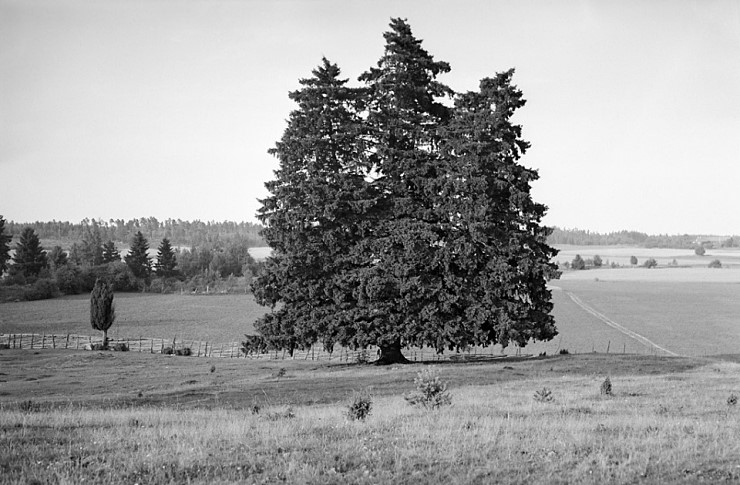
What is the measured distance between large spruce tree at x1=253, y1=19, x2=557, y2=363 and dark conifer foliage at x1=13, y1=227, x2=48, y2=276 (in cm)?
10490

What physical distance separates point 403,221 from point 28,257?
111996mm

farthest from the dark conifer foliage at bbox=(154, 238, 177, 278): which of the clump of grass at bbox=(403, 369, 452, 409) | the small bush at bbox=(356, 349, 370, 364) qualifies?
the clump of grass at bbox=(403, 369, 452, 409)

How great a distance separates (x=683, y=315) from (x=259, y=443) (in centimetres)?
8293

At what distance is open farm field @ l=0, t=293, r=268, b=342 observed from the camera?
227 ft

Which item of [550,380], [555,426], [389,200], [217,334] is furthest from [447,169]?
[217,334]

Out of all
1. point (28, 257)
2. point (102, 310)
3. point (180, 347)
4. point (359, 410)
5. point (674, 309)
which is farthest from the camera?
point (28, 257)

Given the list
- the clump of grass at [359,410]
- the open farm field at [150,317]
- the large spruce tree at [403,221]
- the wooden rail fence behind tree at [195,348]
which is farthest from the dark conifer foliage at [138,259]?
the clump of grass at [359,410]

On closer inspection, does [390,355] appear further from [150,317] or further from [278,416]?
[150,317]

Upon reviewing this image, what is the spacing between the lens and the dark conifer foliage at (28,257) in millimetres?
117188

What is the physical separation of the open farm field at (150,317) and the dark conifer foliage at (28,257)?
640 inches

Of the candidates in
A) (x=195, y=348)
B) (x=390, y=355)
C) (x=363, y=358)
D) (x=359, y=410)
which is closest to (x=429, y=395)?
(x=359, y=410)

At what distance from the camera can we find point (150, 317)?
84000mm

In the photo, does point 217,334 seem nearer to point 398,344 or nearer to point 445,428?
point 398,344

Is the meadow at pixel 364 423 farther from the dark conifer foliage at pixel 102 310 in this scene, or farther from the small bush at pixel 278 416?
the dark conifer foliage at pixel 102 310
